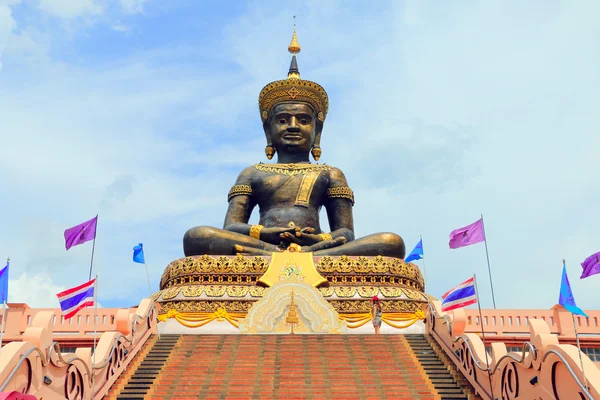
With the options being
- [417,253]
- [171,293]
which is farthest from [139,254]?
[417,253]

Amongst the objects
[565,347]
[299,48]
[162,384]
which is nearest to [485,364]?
[565,347]

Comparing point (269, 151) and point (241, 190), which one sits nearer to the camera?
point (241, 190)

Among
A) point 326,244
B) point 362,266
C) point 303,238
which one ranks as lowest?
point 362,266

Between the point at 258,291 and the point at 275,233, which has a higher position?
the point at 275,233

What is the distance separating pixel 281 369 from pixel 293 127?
10398mm

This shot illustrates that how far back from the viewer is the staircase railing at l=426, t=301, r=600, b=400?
771 cm

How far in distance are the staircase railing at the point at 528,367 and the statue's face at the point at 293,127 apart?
9632mm

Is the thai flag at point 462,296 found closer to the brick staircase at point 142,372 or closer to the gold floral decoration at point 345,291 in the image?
the gold floral decoration at point 345,291

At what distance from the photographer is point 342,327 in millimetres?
15188

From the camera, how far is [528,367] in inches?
349

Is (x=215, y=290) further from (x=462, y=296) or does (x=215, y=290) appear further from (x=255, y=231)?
(x=462, y=296)

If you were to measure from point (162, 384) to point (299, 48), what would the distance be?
48.6ft

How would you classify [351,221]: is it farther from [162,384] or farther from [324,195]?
[162,384]

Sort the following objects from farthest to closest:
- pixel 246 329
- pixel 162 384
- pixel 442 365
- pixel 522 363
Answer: pixel 246 329
pixel 442 365
pixel 162 384
pixel 522 363
